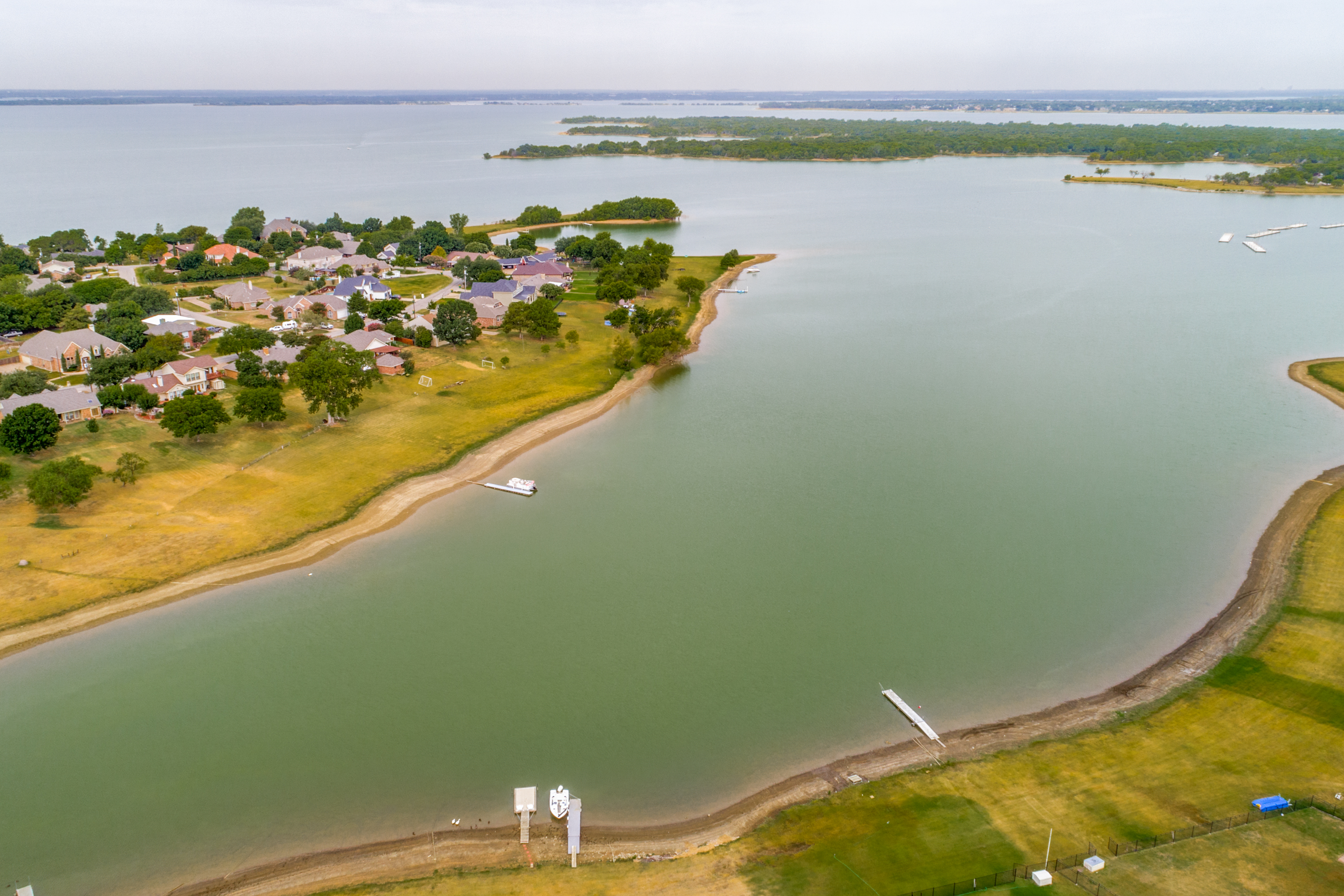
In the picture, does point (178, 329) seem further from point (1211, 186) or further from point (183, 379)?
point (1211, 186)

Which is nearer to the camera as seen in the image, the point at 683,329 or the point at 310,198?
the point at 683,329

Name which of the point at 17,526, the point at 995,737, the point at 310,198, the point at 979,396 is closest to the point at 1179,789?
the point at 995,737

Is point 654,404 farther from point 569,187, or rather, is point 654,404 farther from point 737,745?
point 569,187

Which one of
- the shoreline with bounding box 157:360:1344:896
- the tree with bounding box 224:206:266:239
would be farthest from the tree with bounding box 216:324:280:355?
the tree with bounding box 224:206:266:239

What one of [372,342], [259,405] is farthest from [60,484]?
[372,342]

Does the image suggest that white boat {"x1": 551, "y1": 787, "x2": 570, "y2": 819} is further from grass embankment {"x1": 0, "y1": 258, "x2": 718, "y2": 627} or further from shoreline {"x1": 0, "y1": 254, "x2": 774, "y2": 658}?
grass embankment {"x1": 0, "y1": 258, "x2": 718, "y2": 627}

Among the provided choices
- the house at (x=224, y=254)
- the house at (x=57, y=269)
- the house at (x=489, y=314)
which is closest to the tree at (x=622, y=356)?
the house at (x=489, y=314)
